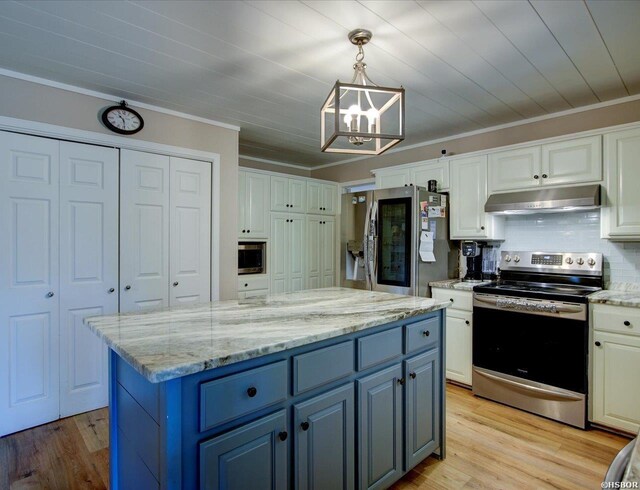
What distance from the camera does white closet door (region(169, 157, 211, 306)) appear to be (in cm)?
321

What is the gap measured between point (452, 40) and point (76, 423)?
138 inches

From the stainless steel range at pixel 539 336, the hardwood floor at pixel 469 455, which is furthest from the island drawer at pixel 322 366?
the stainless steel range at pixel 539 336

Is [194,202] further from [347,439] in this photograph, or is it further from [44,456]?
[347,439]

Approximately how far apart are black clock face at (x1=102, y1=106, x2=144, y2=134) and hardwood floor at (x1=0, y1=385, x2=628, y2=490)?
2181 mm

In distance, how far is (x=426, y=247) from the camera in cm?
343

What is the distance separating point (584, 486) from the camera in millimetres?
1939

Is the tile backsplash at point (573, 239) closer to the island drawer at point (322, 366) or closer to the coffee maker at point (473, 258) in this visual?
the coffee maker at point (473, 258)

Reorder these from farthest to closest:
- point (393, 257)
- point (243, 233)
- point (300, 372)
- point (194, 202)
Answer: point (243, 233)
point (393, 257)
point (194, 202)
point (300, 372)

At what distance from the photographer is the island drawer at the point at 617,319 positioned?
7.74 ft

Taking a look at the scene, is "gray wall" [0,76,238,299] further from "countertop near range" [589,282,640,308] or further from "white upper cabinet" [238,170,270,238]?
"countertop near range" [589,282,640,308]

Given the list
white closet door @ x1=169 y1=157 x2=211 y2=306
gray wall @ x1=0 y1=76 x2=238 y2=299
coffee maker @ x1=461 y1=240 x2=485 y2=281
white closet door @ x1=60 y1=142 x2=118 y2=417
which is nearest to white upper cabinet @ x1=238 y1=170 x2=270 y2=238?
gray wall @ x1=0 y1=76 x2=238 y2=299

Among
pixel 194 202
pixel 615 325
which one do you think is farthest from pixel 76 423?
pixel 615 325

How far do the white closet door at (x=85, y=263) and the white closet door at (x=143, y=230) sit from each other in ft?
0.23

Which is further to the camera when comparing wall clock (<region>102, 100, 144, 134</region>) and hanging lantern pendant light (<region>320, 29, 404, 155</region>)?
wall clock (<region>102, 100, 144, 134</region>)
